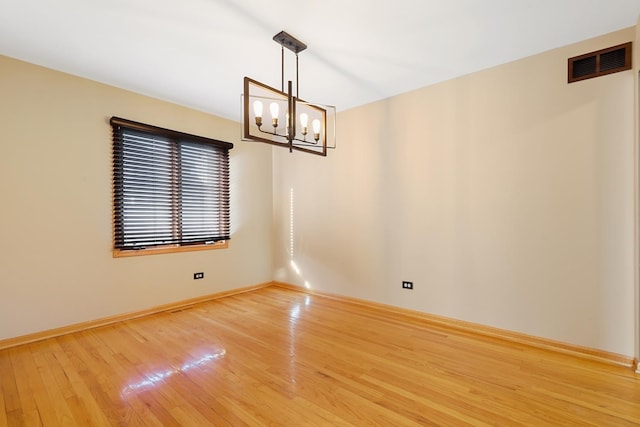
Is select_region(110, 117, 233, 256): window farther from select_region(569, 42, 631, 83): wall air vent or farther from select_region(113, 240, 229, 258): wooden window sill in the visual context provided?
select_region(569, 42, 631, 83): wall air vent

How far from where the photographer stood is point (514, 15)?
2201 mm

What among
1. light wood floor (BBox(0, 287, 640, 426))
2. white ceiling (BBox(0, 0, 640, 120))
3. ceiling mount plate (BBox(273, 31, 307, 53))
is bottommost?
light wood floor (BBox(0, 287, 640, 426))

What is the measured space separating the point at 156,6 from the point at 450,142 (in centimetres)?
303

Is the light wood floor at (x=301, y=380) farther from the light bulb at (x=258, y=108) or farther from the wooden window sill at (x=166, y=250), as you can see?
the light bulb at (x=258, y=108)

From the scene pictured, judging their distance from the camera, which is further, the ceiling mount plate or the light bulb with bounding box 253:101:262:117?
the ceiling mount plate

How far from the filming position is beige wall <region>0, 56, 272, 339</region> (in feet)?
8.93

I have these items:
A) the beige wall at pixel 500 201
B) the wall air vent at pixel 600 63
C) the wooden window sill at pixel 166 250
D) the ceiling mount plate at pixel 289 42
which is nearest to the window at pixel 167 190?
the wooden window sill at pixel 166 250

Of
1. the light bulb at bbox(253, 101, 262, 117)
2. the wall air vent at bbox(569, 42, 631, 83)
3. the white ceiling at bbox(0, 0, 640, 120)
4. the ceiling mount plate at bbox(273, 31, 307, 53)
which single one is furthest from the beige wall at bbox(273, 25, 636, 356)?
the light bulb at bbox(253, 101, 262, 117)

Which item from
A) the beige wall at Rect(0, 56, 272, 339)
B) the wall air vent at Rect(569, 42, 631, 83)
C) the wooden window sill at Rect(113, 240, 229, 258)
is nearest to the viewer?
the wall air vent at Rect(569, 42, 631, 83)

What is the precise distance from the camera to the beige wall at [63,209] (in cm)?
272

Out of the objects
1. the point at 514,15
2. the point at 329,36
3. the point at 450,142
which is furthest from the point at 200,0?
the point at 450,142

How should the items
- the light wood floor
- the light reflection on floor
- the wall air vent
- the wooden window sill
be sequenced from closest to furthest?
the light wood floor, the light reflection on floor, the wall air vent, the wooden window sill

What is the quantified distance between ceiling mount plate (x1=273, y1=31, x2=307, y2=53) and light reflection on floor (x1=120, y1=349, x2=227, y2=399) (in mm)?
2843

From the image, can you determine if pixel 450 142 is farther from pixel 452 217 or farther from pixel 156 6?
pixel 156 6
